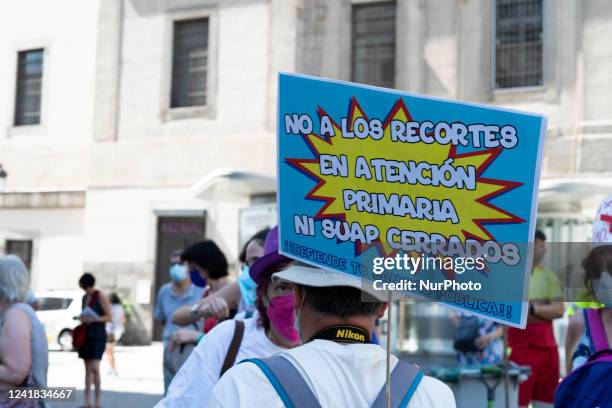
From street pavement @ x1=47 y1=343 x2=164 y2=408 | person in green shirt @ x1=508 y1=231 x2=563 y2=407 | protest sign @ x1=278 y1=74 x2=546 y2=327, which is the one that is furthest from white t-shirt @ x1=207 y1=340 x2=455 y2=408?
street pavement @ x1=47 y1=343 x2=164 y2=408

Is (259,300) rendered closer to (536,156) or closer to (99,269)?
(536,156)

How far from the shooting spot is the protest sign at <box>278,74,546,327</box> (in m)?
2.37

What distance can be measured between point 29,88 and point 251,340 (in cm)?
2163

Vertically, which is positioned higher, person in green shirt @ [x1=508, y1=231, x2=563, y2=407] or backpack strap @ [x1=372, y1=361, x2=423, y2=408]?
backpack strap @ [x1=372, y1=361, x2=423, y2=408]

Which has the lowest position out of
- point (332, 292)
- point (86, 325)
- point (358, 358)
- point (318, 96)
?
point (86, 325)

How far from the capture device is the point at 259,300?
3.38m

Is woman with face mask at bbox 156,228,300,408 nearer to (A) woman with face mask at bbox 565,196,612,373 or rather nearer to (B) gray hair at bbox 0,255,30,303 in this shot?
(A) woman with face mask at bbox 565,196,612,373

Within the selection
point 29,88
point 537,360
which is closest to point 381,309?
point 537,360

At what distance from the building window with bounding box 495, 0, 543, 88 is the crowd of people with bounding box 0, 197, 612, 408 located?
11486 mm

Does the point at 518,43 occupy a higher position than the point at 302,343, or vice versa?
the point at 518,43

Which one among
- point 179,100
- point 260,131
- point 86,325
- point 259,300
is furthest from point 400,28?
point 259,300

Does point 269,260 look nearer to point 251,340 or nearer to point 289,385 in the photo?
point 251,340

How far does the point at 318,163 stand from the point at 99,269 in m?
19.4

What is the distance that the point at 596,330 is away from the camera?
358 centimetres
